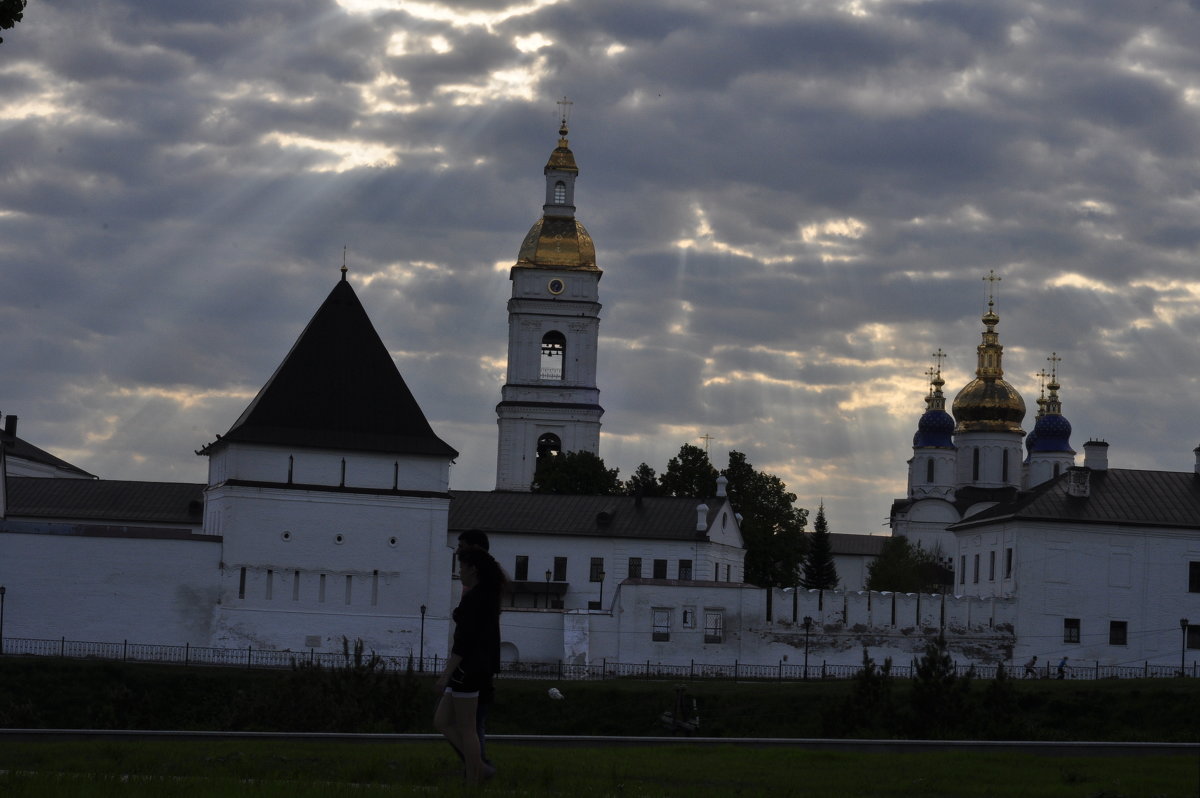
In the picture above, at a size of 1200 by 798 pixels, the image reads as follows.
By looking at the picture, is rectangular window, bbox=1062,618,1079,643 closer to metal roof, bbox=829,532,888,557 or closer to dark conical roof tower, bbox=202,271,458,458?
dark conical roof tower, bbox=202,271,458,458

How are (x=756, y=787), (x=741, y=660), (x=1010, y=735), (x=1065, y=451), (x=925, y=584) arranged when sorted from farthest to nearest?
(x=1065, y=451) < (x=925, y=584) < (x=741, y=660) < (x=1010, y=735) < (x=756, y=787)

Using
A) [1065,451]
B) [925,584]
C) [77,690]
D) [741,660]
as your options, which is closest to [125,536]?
[77,690]

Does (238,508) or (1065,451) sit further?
(1065,451)

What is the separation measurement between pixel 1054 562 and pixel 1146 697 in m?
21.4

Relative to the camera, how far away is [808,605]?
192 feet

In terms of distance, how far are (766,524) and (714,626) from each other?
29.3 meters

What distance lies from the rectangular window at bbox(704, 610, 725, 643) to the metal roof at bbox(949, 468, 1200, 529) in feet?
41.9

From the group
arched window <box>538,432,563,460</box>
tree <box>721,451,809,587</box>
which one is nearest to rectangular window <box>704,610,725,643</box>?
tree <box>721,451,809,587</box>

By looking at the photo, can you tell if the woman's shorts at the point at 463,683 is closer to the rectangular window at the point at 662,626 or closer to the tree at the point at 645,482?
the rectangular window at the point at 662,626

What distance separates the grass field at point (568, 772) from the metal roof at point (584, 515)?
5376cm

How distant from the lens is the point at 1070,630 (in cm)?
6162

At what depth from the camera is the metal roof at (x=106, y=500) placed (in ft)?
238

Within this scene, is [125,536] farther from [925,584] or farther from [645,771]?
[925,584]

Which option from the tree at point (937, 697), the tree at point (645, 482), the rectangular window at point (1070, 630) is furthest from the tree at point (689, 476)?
the tree at point (937, 697)
